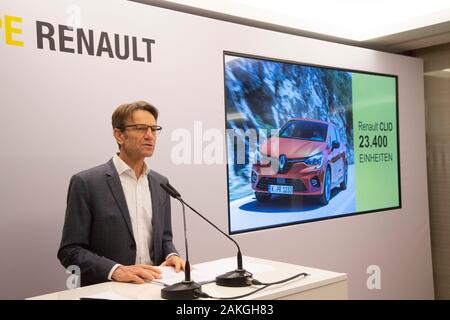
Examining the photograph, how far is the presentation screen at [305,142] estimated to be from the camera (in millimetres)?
3865

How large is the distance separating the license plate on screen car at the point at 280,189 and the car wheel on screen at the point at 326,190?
380 millimetres

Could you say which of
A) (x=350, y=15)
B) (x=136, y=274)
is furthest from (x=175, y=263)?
(x=350, y=15)

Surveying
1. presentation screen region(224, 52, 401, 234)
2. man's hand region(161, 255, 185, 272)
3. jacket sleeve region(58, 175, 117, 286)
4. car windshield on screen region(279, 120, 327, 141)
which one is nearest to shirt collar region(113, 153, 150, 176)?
jacket sleeve region(58, 175, 117, 286)

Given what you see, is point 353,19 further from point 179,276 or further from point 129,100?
point 179,276

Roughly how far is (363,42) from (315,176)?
167 cm

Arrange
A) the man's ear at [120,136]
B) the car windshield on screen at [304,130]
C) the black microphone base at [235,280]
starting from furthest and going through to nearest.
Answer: the car windshield on screen at [304,130], the man's ear at [120,136], the black microphone base at [235,280]

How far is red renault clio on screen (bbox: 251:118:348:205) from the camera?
13.1ft

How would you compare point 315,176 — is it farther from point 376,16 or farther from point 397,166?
point 376,16

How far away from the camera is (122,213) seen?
2.45m

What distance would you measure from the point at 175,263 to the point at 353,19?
361 cm

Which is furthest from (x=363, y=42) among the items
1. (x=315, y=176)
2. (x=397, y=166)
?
(x=315, y=176)

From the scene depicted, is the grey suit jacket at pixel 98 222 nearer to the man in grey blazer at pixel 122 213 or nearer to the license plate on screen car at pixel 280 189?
the man in grey blazer at pixel 122 213

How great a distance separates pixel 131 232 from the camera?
8.09 ft

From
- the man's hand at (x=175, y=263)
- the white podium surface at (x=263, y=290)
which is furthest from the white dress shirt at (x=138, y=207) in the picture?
the white podium surface at (x=263, y=290)
